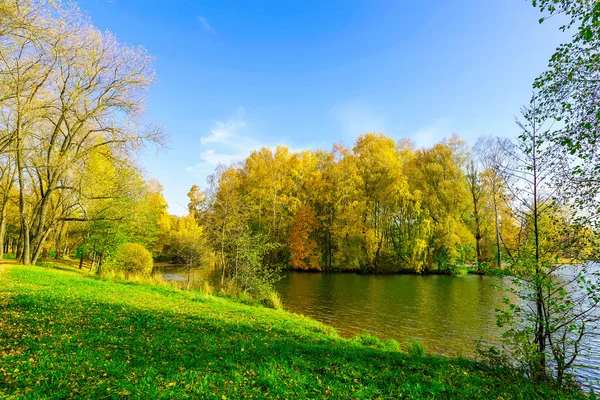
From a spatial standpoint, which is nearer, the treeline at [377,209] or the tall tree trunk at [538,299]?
the tall tree trunk at [538,299]

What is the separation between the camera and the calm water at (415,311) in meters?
10.9

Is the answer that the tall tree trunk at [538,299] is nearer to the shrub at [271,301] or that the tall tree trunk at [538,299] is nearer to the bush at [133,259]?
the shrub at [271,301]

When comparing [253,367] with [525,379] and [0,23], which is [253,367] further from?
[0,23]

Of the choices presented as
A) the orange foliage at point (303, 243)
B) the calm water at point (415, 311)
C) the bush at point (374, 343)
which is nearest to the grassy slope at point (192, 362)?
the bush at point (374, 343)

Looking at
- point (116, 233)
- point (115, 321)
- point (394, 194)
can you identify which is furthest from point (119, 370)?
point (394, 194)

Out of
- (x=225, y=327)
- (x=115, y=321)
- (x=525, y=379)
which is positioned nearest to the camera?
(x=525, y=379)

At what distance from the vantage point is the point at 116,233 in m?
23.6

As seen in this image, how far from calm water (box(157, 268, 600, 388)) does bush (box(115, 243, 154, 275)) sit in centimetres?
1088

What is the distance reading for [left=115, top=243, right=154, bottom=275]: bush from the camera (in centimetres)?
2377

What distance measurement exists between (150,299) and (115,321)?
13.9 feet

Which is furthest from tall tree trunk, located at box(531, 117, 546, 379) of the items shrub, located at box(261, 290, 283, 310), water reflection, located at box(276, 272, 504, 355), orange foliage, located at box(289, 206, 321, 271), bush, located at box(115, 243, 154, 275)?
orange foliage, located at box(289, 206, 321, 271)

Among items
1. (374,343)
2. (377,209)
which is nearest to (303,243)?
(377,209)

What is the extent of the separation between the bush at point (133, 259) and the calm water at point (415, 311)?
10.9m

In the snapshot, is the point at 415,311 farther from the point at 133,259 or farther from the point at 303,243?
the point at 303,243
